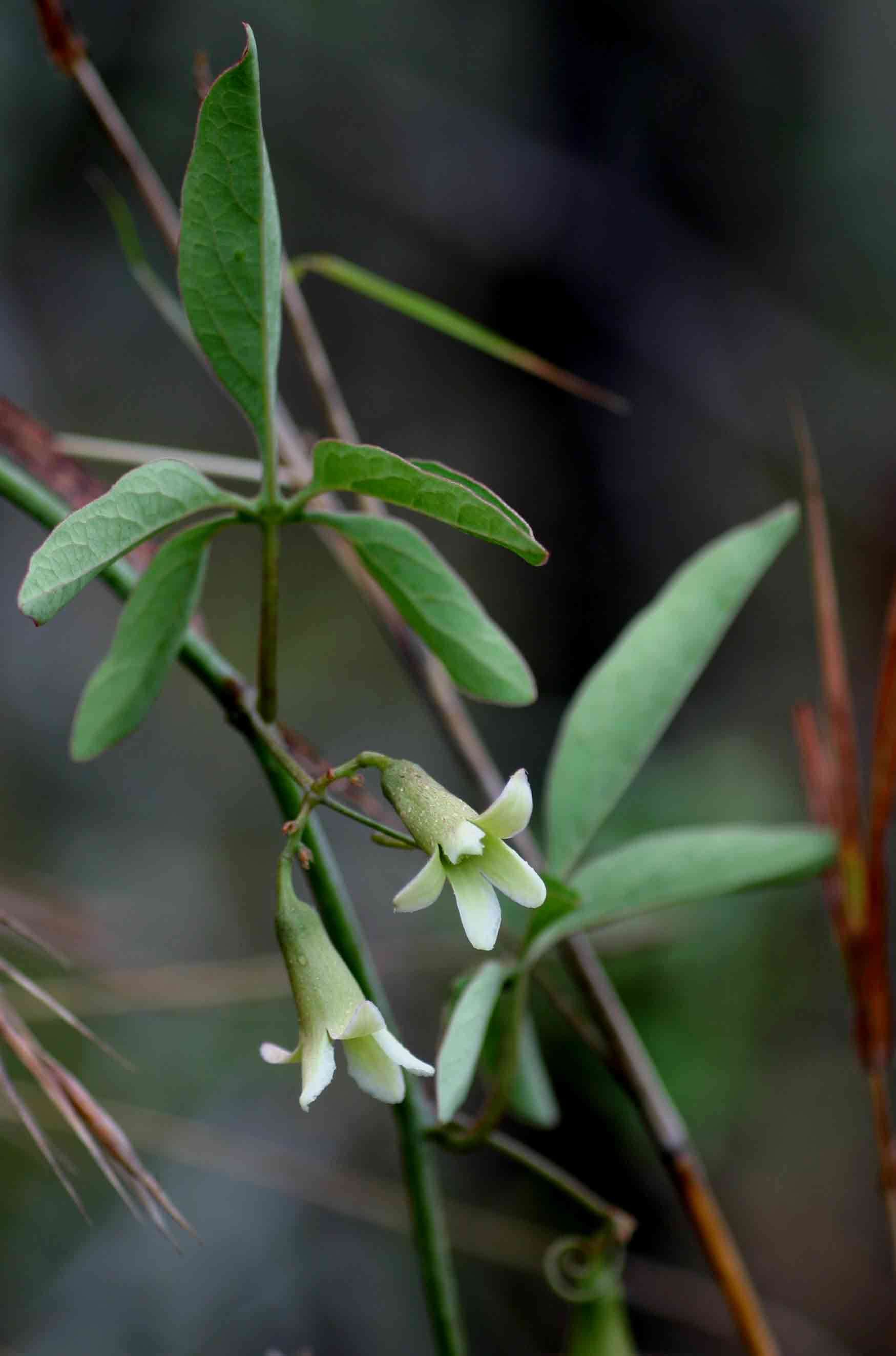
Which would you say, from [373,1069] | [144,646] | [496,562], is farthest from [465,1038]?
[496,562]

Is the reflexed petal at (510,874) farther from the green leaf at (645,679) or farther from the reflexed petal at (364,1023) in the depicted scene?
the green leaf at (645,679)

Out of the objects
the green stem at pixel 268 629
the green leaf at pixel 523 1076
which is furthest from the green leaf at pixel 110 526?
the green leaf at pixel 523 1076

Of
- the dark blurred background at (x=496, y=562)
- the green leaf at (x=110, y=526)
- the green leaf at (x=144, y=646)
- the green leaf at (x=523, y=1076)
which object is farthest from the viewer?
the dark blurred background at (x=496, y=562)

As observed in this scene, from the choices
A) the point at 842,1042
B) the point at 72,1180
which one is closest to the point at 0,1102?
the point at 72,1180

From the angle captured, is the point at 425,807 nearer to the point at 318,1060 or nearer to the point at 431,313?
the point at 318,1060

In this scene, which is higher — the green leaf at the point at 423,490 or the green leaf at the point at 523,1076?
the green leaf at the point at 423,490
